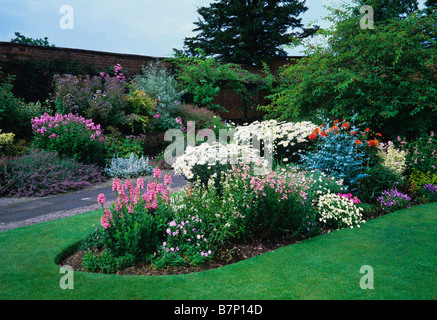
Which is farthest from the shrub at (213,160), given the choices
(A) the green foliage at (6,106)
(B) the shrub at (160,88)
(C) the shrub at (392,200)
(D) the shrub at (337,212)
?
(B) the shrub at (160,88)

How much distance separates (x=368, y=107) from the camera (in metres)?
8.24

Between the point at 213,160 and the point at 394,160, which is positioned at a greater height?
the point at 213,160

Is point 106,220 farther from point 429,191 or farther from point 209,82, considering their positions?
point 209,82

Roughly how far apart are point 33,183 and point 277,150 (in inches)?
200

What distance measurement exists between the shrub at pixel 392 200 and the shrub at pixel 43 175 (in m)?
5.87

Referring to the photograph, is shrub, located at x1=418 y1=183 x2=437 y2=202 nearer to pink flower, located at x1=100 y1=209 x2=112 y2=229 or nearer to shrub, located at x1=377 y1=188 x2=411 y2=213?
shrub, located at x1=377 y1=188 x2=411 y2=213

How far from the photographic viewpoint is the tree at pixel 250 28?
74.5ft

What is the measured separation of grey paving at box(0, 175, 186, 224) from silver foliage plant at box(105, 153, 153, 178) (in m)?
1.12

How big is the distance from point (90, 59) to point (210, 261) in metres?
11.2

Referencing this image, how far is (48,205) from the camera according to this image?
20.4ft

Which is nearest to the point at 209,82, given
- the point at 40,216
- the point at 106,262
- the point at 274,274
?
the point at 40,216

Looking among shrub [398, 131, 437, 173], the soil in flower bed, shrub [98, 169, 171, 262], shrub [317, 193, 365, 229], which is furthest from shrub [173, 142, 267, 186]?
shrub [398, 131, 437, 173]

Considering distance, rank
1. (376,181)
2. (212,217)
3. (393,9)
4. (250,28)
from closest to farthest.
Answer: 1. (212,217)
2. (376,181)
3. (393,9)
4. (250,28)

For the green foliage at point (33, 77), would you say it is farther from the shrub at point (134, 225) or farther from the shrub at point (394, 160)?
the shrub at point (394, 160)
